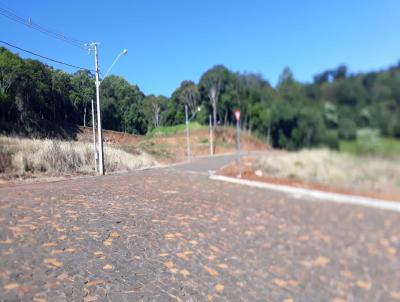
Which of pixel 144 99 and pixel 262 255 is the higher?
pixel 144 99

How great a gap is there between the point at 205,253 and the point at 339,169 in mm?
2844

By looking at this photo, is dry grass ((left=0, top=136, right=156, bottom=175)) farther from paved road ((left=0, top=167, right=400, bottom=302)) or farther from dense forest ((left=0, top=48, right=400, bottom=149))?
paved road ((left=0, top=167, right=400, bottom=302))

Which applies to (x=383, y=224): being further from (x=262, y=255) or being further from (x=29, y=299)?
(x=29, y=299)

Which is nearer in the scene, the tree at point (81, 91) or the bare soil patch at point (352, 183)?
the bare soil patch at point (352, 183)

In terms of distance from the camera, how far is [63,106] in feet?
26.9

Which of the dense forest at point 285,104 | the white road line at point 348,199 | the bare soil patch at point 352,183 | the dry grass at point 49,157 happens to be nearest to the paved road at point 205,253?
the white road line at point 348,199

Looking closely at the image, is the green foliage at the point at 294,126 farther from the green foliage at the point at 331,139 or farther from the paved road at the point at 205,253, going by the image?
the paved road at the point at 205,253

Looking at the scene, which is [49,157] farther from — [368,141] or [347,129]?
[368,141]

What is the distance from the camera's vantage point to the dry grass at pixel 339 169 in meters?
1.45

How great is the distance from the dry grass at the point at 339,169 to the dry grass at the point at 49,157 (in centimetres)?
1122

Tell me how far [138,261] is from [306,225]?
2.08 meters

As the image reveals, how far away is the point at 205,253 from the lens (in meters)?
4.14

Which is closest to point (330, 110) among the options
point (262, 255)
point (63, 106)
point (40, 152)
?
point (262, 255)

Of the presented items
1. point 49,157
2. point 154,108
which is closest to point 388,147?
point 154,108
